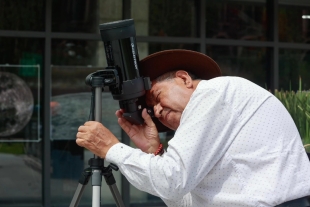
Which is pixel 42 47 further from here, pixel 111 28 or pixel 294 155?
pixel 294 155

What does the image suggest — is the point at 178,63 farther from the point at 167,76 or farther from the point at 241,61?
the point at 241,61

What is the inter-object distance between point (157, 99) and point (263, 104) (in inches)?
17.1

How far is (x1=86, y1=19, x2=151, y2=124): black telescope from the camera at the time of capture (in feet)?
7.98

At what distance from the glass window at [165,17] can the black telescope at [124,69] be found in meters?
4.60

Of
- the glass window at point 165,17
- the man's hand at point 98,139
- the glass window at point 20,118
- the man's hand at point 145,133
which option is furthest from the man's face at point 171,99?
the glass window at point 165,17

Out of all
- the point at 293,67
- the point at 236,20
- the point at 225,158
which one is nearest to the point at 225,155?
the point at 225,158

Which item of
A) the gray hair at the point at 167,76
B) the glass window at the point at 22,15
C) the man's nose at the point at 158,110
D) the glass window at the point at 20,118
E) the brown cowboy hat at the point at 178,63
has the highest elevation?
the glass window at the point at 22,15

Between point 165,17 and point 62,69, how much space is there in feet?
4.35

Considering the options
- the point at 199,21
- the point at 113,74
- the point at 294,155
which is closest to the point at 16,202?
the point at 199,21

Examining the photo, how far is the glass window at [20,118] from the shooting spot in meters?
6.65

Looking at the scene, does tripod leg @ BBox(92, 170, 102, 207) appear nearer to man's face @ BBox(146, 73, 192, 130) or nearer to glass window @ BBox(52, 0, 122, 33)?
man's face @ BBox(146, 73, 192, 130)

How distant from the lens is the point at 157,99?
7.96 ft

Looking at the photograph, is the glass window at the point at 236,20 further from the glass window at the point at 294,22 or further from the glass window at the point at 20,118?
the glass window at the point at 20,118

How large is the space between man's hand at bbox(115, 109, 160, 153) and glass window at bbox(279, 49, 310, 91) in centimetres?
529
